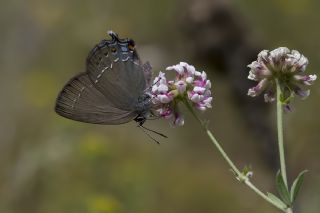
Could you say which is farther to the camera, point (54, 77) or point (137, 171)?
point (54, 77)

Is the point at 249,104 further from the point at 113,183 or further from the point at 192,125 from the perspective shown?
the point at 113,183

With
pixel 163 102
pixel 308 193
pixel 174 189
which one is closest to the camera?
pixel 163 102

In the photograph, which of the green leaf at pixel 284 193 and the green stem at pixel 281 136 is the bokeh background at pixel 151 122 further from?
the green leaf at pixel 284 193

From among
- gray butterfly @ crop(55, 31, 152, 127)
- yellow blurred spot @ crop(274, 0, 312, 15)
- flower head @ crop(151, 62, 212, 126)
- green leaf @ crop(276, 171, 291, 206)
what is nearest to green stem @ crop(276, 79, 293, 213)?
green leaf @ crop(276, 171, 291, 206)

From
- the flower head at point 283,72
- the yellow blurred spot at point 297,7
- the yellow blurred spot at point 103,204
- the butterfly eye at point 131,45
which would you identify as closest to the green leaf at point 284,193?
the flower head at point 283,72

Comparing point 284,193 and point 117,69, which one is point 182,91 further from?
point 284,193

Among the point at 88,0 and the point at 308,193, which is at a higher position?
the point at 88,0

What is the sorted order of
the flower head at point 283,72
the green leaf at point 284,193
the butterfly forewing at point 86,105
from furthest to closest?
the butterfly forewing at point 86,105 < the flower head at point 283,72 < the green leaf at point 284,193

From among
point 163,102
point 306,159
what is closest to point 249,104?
point 306,159
